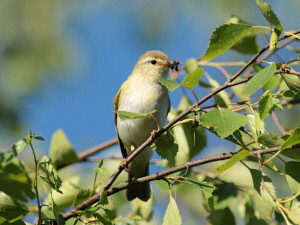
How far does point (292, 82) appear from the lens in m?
1.74

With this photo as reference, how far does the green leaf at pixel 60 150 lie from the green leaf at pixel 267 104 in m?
1.58

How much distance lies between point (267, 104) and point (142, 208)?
56.0 inches

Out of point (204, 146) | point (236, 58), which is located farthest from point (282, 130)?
point (236, 58)

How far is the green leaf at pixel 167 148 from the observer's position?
225 centimetres

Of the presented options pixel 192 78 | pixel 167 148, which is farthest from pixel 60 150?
pixel 192 78

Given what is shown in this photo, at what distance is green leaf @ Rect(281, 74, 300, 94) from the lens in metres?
1.72

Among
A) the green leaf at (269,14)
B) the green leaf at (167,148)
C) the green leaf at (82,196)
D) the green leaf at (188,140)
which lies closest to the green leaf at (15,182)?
the green leaf at (82,196)

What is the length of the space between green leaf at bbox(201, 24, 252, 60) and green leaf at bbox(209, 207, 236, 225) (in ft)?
3.58

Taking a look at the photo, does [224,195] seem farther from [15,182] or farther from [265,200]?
[15,182]

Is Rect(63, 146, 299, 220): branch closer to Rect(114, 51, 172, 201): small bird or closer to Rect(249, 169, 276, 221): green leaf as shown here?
Rect(249, 169, 276, 221): green leaf

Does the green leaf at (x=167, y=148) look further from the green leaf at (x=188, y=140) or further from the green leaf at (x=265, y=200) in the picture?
the green leaf at (x=265, y=200)

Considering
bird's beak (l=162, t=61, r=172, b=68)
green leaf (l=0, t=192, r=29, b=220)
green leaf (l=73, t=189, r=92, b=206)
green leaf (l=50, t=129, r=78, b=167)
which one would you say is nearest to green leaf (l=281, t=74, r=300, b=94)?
green leaf (l=73, t=189, r=92, b=206)

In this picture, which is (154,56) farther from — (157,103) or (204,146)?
(204,146)

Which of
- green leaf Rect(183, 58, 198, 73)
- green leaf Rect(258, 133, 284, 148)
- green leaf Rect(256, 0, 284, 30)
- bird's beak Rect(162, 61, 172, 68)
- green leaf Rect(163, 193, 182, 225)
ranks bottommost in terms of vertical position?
green leaf Rect(163, 193, 182, 225)
